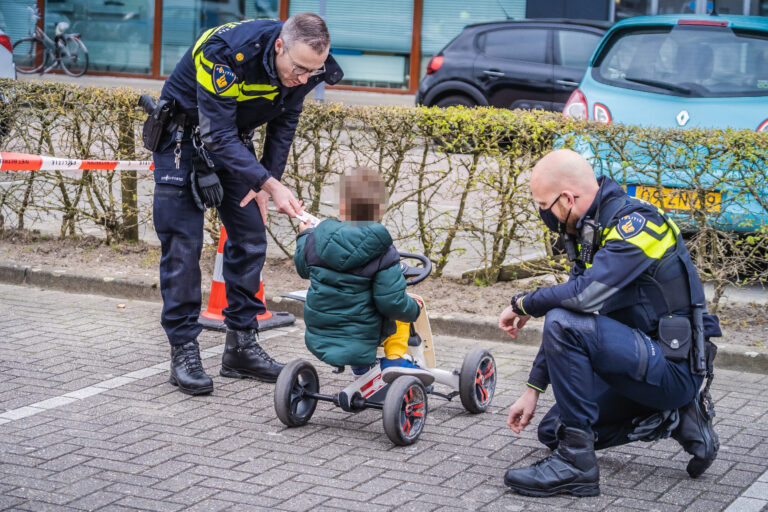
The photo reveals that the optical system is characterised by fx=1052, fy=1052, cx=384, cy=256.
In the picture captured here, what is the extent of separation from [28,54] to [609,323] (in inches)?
786

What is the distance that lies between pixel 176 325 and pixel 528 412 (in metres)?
1.99

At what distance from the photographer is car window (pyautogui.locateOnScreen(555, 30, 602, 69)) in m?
13.7

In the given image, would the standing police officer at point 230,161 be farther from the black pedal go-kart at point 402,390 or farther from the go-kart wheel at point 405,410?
the go-kart wheel at point 405,410

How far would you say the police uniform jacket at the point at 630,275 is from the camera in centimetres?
393

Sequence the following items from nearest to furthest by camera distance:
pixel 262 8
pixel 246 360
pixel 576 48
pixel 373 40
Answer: pixel 246 360, pixel 576 48, pixel 373 40, pixel 262 8

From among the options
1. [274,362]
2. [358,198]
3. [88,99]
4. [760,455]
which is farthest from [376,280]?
[88,99]

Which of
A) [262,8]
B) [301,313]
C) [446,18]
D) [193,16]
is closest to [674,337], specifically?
[301,313]

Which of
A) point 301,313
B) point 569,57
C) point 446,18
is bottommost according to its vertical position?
point 301,313

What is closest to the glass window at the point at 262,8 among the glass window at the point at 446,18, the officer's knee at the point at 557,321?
the glass window at the point at 446,18

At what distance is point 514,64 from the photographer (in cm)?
1389

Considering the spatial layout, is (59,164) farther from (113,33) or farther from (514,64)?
(113,33)

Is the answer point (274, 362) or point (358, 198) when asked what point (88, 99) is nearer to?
point (274, 362)

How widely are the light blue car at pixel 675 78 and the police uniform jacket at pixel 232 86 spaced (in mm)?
2365

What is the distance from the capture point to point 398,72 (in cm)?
2070
